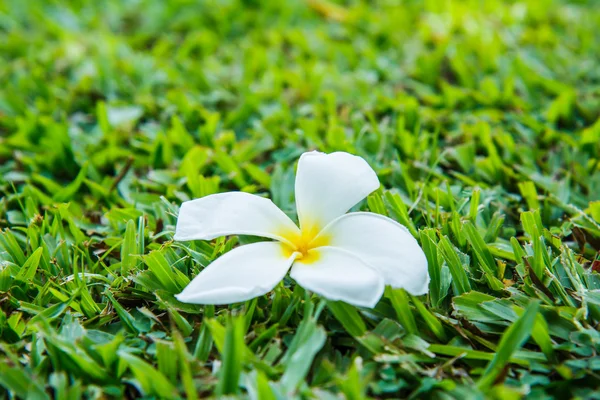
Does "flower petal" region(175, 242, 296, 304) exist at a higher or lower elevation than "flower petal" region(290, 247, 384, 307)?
lower

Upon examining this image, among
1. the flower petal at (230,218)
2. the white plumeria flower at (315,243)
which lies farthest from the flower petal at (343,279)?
the flower petal at (230,218)

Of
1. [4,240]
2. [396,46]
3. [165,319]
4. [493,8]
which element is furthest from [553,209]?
[493,8]

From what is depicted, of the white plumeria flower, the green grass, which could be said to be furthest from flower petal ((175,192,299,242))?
the green grass

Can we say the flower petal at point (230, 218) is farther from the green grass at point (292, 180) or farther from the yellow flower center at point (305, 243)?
the green grass at point (292, 180)

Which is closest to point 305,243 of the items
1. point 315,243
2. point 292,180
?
point 315,243

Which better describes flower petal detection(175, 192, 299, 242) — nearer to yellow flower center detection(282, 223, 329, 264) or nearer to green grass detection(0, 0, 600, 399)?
yellow flower center detection(282, 223, 329, 264)

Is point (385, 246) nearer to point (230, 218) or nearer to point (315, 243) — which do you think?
point (315, 243)

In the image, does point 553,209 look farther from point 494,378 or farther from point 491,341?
point 494,378
